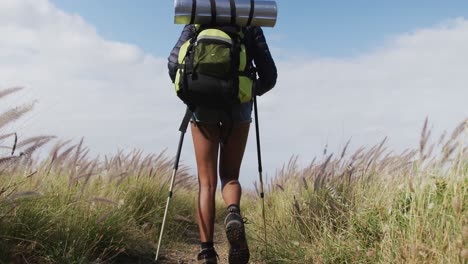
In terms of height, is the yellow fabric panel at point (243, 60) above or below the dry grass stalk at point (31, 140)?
above

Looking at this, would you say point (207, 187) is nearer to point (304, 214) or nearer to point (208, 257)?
point (208, 257)

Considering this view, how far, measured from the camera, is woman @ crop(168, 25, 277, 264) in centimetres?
341

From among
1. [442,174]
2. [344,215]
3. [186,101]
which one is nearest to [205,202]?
[186,101]

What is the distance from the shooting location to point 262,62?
364 cm

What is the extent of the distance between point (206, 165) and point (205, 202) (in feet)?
0.90

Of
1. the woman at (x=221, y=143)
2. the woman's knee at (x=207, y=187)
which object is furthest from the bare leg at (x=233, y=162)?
the woman's knee at (x=207, y=187)

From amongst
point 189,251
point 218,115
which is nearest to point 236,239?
point 218,115

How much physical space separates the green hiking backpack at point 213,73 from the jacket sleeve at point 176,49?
0.18 metres

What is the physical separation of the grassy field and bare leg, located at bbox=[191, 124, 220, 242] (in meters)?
0.73

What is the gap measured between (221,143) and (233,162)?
17 cm

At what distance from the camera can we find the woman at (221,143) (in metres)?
3.41

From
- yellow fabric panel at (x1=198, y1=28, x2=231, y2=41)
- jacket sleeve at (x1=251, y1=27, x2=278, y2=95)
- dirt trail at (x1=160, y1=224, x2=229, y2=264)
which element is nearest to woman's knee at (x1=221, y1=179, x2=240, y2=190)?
jacket sleeve at (x1=251, y1=27, x2=278, y2=95)

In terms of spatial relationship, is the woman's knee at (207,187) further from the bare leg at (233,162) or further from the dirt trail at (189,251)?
the dirt trail at (189,251)

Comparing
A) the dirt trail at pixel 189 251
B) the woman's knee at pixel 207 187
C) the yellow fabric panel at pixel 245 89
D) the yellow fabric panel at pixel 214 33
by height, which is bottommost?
the dirt trail at pixel 189 251
